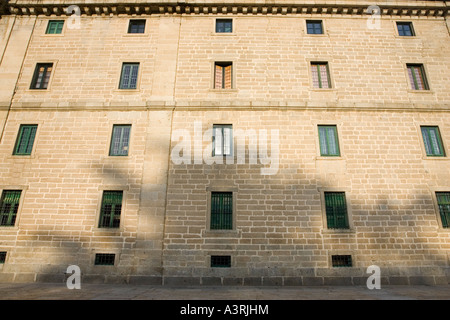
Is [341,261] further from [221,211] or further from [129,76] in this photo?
[129,76]

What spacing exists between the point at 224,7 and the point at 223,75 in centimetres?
450

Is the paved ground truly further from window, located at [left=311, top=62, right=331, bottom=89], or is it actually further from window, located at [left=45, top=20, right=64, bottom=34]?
window, located at [left=45, top=20, right=64, bottom=34]

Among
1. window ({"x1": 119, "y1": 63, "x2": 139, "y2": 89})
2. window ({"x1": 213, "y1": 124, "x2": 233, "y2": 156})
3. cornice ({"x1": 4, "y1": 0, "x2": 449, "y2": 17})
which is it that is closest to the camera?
window ({"x1": 213, "y1": 124, "x2": 233, "y2": 156})

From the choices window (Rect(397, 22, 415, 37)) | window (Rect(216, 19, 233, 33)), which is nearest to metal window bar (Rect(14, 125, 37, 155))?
window (Rect(216, 19, 233, 33))

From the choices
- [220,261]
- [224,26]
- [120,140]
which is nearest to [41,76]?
[120,140]

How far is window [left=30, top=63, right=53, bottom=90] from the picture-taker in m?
13.1

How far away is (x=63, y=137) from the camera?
1201cm

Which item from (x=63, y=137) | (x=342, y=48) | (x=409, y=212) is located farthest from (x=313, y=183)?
(x=63, y=137)

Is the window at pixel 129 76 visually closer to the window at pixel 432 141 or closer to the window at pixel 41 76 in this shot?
the window at pixel 41 76

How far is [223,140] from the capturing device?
11938 millimetres

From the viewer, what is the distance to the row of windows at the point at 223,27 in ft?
46.6

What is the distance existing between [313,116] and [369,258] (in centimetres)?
714
